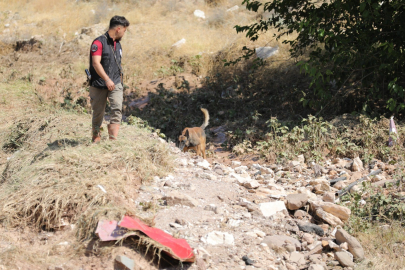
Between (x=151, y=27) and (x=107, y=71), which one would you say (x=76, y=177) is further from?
(x=151, y=27)

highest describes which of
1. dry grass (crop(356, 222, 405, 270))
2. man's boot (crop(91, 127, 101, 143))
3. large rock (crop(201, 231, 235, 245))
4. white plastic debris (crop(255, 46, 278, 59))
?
white plastic debris (crop(255, 46, 278, 59))

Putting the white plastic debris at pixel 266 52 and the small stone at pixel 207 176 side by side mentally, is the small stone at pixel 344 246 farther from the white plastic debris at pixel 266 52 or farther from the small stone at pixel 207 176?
the white plastic debris at pixel 266 52

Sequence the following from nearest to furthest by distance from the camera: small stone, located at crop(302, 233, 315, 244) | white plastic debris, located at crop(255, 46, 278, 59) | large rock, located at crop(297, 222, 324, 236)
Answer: small stone, located at crop(302, 233, 315, 244) < large rock, located at crop(297, 222, 324, 236) < white plastic debris, located at crop(255, 46, 278, 59)

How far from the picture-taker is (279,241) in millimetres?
4082

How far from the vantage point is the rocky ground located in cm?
385

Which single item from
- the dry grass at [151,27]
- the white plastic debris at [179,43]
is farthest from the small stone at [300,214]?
the white plastic debris at [179,43]

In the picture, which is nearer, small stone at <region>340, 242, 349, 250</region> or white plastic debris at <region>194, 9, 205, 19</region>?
small stone at <region>340, 242, 349, 250</region>

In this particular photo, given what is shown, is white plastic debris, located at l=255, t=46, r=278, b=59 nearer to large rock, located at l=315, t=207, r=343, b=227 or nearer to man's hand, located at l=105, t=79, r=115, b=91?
man's hand, located at l=105, t=79, r=115, b=91

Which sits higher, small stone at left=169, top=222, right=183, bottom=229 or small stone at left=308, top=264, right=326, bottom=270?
small stone at left=169, top=222, right=183, bottom=229

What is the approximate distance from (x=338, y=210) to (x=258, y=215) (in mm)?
1006

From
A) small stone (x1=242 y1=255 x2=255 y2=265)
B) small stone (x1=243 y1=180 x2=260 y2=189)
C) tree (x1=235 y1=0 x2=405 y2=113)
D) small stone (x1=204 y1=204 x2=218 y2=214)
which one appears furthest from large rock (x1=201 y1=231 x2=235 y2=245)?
tree (x1=235 y1=0 x2=405 y2=113)

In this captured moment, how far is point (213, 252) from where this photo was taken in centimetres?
371

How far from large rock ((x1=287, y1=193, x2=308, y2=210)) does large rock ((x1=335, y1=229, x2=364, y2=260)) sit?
67 centimetres

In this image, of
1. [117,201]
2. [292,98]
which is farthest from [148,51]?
[117,201]
